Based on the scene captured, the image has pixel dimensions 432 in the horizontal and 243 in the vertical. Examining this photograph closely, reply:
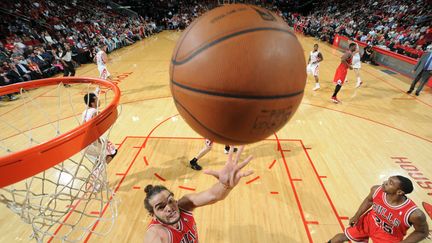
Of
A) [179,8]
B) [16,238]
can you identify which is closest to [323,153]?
[16,238]

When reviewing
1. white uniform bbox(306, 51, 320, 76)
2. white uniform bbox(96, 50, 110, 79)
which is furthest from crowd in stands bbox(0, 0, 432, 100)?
white uniform bbox(306, 51, 320, 76)

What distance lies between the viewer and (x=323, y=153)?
4.66 meters

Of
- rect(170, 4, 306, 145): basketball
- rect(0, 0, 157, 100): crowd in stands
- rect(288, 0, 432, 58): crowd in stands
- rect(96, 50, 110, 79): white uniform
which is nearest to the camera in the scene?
rect(170, 4, 306, 145): basketball

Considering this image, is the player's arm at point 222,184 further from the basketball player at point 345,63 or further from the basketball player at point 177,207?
the basketball player at point 345,63

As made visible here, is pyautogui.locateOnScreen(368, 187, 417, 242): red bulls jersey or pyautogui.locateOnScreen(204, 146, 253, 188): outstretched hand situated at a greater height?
pyautogui.locateOnScreen(204, 146, 253, 188): outstretched hand

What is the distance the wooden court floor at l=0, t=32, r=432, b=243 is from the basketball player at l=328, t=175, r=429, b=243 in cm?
62

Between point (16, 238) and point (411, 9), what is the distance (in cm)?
1911

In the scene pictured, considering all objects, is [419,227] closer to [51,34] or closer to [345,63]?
[345,63]

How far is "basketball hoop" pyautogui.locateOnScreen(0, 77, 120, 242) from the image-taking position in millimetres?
1592

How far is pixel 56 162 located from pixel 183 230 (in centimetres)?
100

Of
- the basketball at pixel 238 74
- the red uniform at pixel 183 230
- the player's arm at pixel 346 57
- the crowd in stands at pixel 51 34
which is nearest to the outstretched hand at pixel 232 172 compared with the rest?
the basketball at pixel 238 74

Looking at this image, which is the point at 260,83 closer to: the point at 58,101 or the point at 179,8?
the point at 58,101

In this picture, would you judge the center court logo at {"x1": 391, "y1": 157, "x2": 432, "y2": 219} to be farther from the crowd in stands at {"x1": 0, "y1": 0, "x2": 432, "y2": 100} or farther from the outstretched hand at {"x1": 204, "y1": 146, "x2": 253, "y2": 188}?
the crowd in stands at {"x1": 0, "y1": 0, "x2": 432, "y2": 100}

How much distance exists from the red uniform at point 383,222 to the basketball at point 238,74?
1618 millimetres
